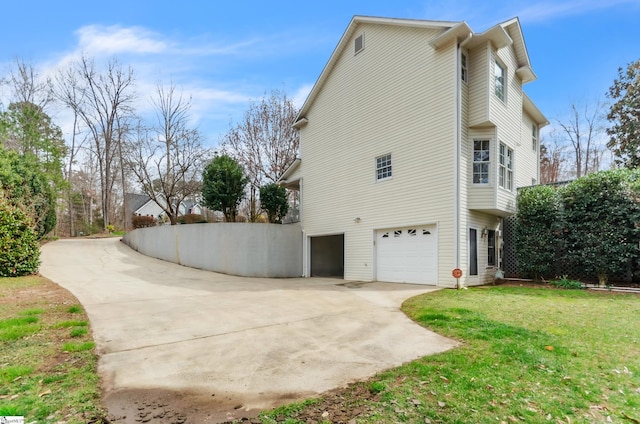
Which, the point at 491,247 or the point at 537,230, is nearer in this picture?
the point at 537,230

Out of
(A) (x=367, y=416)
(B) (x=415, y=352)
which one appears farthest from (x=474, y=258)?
(A) (x=367, y=416)

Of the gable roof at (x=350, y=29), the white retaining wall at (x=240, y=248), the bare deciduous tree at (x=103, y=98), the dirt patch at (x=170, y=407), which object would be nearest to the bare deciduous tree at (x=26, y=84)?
the bare deciduous tree at (x=103, y=98)

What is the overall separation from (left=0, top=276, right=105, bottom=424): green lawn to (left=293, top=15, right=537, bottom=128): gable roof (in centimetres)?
1158

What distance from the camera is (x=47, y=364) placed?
3.73 m

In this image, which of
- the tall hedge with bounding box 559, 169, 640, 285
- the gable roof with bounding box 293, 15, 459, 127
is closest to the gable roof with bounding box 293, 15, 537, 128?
the gable roof with bounding box 293, 15, 459, 127

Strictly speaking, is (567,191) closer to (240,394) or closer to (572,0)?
(572,0)

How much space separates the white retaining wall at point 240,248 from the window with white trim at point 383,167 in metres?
4.79

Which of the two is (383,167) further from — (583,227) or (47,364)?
(47,364)

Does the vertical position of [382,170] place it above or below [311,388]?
above

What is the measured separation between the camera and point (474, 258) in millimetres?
10859

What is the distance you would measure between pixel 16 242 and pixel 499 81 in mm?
16445

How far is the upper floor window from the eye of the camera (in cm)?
1334

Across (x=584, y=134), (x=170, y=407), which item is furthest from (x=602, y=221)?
(x=584, y=134)

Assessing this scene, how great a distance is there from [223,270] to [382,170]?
7650mm
